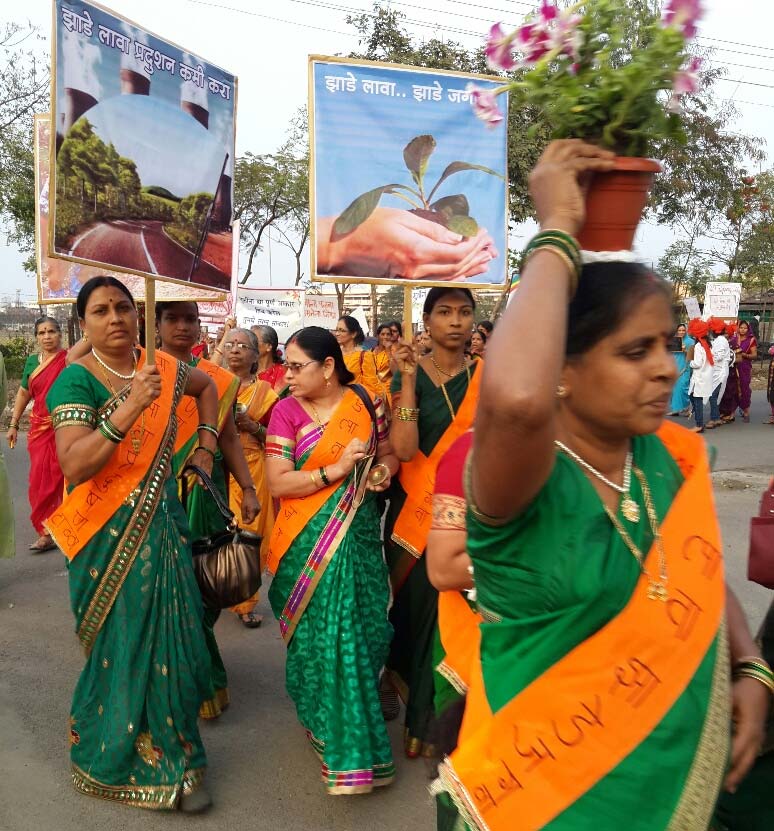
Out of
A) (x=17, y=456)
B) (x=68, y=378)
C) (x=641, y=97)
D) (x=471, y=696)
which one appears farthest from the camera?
(x=17, y=456)

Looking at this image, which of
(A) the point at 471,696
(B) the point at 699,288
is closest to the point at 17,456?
(A) the point at 471,696

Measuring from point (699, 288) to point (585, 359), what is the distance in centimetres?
3379

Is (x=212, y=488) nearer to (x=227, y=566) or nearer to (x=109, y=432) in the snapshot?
(x=227, y=566)

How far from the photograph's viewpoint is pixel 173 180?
3215mm

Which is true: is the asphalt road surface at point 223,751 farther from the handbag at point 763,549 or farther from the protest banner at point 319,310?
the protest banner at point 319,310

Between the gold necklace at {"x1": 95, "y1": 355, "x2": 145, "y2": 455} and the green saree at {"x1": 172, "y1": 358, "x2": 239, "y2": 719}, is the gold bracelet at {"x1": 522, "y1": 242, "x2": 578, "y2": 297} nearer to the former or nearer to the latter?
the gold necklace at {"x1": 95, "y1": 355, "x2": 145, "y2": 455}

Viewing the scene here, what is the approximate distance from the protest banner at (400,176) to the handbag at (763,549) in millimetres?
1830

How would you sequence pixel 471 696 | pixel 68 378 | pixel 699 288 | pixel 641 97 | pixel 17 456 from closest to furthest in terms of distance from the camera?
pixel 641 97, pixel 471 696, pixel 68 378, pixel 17 456, pixel 699 288

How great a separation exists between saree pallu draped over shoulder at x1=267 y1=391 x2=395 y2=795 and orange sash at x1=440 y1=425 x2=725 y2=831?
179 centimetres

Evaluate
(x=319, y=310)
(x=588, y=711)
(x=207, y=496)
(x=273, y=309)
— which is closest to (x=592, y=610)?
(x=588, y=711)

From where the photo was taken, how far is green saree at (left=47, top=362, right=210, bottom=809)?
10.1 feet

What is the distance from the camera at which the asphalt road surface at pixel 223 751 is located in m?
3.05

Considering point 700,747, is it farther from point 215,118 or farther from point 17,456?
point 17,456

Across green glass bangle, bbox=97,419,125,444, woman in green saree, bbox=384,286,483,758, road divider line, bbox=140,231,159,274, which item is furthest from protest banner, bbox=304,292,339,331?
green glass bangle, bbox=97,419,125,444
